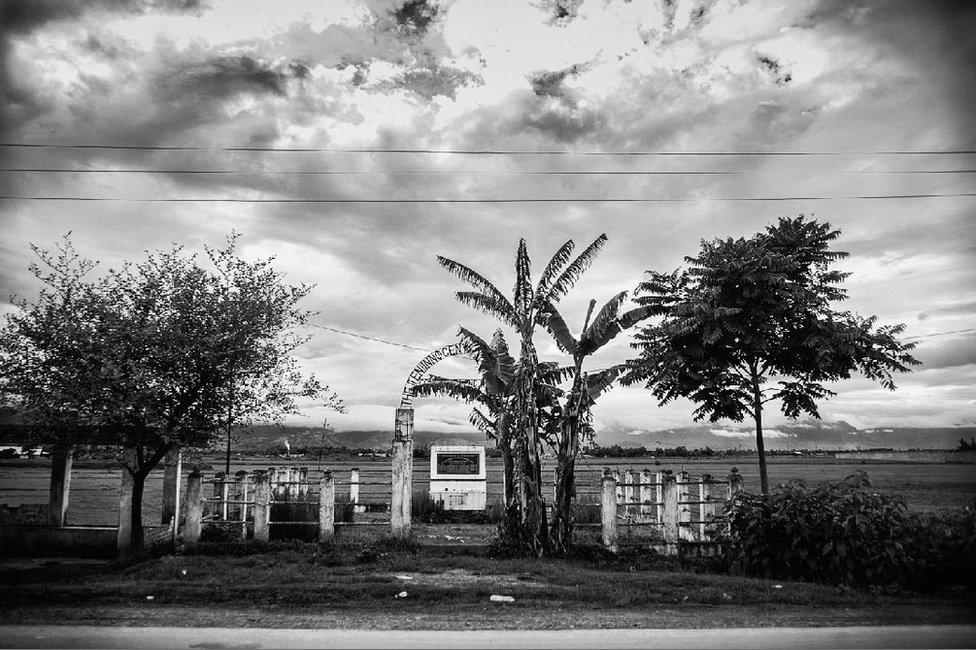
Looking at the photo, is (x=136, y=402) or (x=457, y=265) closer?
(x=136, y=402)

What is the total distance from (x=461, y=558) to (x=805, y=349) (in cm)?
1017

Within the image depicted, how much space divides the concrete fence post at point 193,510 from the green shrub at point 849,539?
11.2 metres

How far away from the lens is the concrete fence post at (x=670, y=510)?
509 inches

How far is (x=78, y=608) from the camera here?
325 inches

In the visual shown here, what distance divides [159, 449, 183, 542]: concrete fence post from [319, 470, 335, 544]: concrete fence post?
10.7 feet

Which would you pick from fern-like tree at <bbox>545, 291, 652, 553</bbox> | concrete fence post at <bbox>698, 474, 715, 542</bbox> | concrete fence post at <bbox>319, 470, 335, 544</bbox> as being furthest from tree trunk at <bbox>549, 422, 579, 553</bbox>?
concrete fence post at <bbox>319, 470, 335, 544</bbox>

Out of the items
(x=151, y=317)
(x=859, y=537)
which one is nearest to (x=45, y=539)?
(x=151, y=317)

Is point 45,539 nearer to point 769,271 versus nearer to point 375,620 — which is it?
point 375,620

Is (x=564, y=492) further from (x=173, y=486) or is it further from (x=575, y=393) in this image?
(x=173, y=486)

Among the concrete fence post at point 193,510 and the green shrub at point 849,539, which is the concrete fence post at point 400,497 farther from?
the green shrub at point 849,539

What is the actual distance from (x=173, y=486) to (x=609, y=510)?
10674mm

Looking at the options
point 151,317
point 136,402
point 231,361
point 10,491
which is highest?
point 151,317

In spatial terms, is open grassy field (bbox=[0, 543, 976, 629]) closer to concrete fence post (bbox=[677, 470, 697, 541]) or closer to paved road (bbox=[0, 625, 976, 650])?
paved road (bbox=[0, 625, 976, 650])

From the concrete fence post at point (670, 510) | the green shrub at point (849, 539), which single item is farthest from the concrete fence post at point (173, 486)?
the green shrub at point (849, 539)
